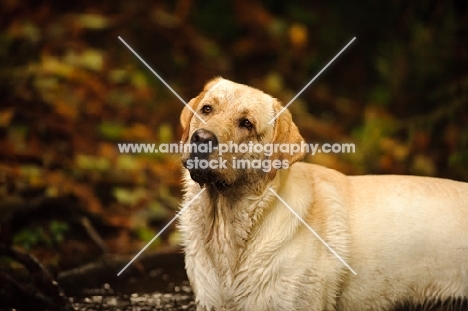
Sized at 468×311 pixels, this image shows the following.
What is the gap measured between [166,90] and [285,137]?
5.36 m

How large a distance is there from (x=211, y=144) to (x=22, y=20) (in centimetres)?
602

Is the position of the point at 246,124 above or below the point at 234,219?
above

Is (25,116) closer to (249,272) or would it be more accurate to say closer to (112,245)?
(112,245)

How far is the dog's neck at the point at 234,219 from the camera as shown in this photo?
4.52m

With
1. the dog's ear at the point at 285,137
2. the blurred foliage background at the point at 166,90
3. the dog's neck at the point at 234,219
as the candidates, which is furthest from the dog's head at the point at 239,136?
the blurred foliage background at the point at 166,90

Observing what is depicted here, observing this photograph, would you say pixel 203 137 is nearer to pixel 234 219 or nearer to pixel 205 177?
pixel 205 177

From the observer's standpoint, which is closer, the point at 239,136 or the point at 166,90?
the point at 239,136

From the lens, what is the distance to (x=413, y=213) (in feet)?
15.6

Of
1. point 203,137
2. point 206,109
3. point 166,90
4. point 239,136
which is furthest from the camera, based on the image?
point 166,90

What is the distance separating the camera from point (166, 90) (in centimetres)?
966

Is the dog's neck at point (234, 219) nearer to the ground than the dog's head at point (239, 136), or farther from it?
nearer to the ground

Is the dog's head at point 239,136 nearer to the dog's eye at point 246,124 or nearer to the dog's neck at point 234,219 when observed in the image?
the dog's eye at point 246,124

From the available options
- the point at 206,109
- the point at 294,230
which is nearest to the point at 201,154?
the point at 206,109

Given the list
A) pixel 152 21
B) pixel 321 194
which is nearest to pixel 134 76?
pixel 152 21
